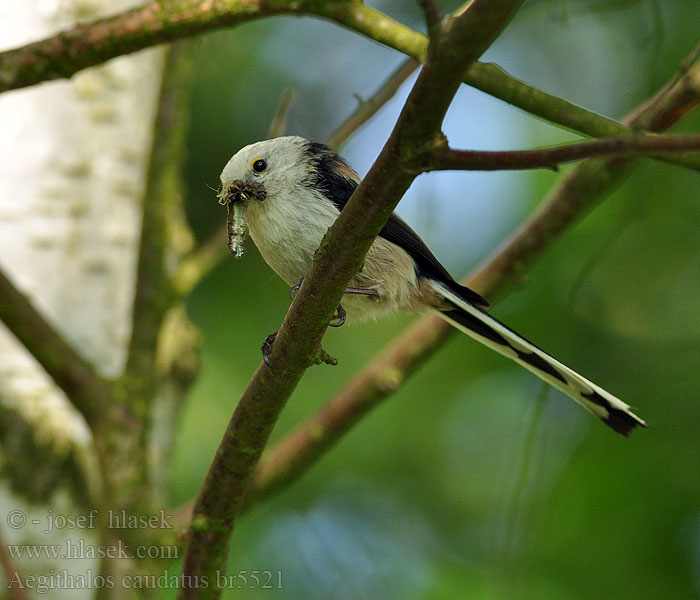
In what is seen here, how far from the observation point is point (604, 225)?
16.6 feet

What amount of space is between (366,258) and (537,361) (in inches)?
30.3

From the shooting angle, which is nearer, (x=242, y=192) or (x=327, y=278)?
(x=327, y=278)

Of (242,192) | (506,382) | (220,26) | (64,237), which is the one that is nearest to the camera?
(220,26)

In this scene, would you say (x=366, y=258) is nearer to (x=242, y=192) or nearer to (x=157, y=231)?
(x=242, y=192)

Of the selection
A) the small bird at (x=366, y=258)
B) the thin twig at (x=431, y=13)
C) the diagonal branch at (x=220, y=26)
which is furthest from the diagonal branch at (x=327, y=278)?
the small bird at (x=366, y=258)

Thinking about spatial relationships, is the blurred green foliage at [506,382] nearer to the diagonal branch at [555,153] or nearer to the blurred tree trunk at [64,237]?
the blurred tree trunk at [64,237]

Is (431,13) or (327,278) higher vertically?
(431,13)

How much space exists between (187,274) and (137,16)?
4.27 ft

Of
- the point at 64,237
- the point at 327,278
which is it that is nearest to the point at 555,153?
the point at 327,278

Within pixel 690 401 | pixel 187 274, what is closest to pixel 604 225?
pixel 690 401

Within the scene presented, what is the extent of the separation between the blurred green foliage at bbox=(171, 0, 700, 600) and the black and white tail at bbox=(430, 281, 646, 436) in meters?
0.23

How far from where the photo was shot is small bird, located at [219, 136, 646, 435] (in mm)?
2797

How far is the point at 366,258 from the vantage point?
2830 mm

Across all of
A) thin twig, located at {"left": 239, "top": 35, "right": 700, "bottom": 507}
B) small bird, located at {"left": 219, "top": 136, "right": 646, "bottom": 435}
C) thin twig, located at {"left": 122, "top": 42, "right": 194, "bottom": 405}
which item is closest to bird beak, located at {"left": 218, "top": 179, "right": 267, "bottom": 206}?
small bird, located at {"left": 219, "top": 136, "right": 646, "bottom": 435}
